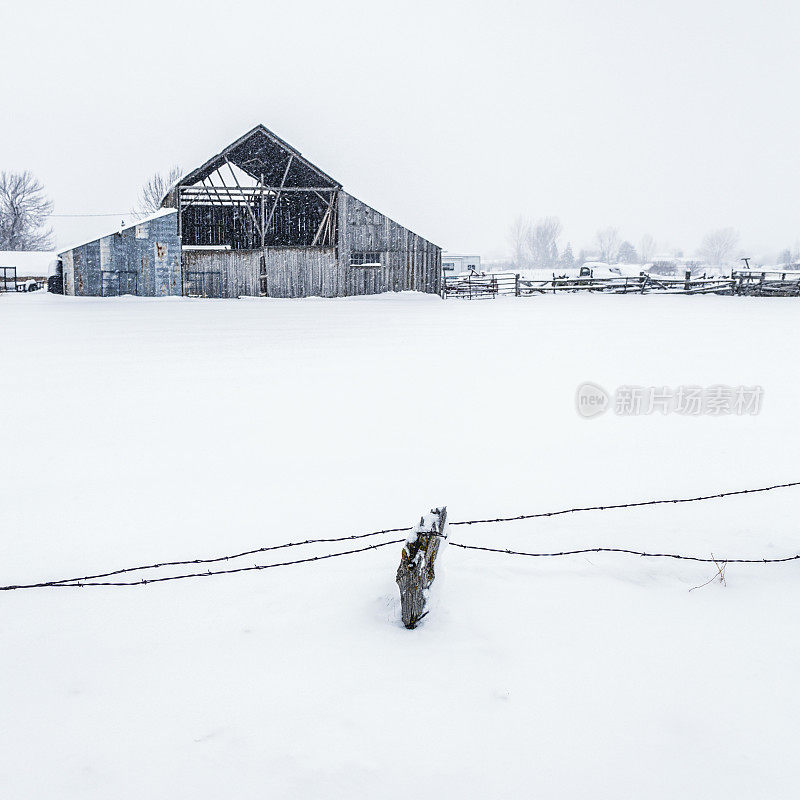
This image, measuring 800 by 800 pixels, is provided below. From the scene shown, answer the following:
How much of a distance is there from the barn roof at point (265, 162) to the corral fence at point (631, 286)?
8379 millimetres

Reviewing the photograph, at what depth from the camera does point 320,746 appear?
2.31 metres

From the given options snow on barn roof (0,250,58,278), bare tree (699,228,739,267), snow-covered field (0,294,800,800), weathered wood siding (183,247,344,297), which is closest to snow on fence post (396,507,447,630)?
snow-covered field (0,294,800,800)

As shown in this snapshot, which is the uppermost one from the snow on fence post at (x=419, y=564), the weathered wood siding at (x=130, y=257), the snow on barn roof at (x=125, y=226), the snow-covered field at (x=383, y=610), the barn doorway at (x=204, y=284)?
the snow on barn roof at (x=125, y=226)

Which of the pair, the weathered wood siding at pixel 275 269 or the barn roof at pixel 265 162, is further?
the weathered wood siding at pixel 275 269

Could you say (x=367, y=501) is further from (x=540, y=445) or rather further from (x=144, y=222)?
(x=144, y=222)

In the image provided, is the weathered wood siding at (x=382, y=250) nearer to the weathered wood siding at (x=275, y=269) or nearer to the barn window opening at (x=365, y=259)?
the barn window opening at (x=365, y=259)

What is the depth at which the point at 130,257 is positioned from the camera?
95.2 feet

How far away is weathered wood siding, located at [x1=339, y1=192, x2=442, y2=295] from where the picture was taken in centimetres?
2989

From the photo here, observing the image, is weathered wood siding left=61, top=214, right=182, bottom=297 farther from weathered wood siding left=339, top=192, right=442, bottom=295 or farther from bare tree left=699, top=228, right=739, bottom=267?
bare tree left=699, top=228, right=739, bottom=267

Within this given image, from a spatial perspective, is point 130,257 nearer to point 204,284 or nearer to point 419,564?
point 204,284

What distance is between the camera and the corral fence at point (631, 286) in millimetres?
35219

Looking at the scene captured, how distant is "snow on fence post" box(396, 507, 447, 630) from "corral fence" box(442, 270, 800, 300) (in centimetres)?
3075

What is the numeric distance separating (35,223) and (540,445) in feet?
256

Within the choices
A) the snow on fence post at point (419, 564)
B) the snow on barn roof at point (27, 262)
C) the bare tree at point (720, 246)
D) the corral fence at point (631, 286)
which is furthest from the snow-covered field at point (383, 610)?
the bare tree at point (720, 246)
